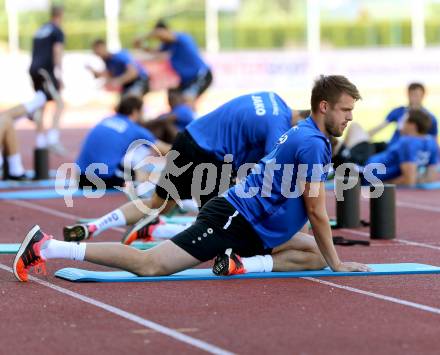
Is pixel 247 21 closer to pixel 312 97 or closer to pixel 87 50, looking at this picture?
pixel 87 50

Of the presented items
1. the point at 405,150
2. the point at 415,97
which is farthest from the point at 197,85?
the point at 405,150

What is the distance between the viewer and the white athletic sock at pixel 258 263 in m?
7.83

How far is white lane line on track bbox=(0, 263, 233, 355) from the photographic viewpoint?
573 cm

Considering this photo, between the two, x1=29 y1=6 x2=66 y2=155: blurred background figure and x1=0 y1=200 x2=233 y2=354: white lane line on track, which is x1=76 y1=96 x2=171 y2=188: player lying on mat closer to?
x1=0 y1=200 x2=233 y2=354: white lane line on track

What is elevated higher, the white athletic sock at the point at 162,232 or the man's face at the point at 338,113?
the man's face at the point at 338,113

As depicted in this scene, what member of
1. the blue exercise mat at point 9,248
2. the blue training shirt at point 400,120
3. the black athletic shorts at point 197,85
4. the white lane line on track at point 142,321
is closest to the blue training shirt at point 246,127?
the blue exercise mat at point 9,248

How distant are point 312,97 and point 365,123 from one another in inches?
690

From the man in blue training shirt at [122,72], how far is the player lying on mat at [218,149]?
10.7m

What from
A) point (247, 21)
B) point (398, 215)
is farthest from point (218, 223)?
point (247, 21)

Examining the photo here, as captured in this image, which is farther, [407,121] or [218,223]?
[407,121]

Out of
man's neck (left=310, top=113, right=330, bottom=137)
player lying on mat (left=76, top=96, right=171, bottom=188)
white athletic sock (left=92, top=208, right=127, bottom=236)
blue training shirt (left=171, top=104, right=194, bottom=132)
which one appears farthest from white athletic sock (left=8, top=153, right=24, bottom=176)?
man's neck (left=310, top=113, right=330, bottom=137)

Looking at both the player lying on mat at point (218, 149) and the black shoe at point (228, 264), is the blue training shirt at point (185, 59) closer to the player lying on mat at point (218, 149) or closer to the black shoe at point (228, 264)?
the player lying on mat at point (218, 149)

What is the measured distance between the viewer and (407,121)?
14.7 meters

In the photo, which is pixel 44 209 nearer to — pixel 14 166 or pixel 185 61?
pixel 14 166
